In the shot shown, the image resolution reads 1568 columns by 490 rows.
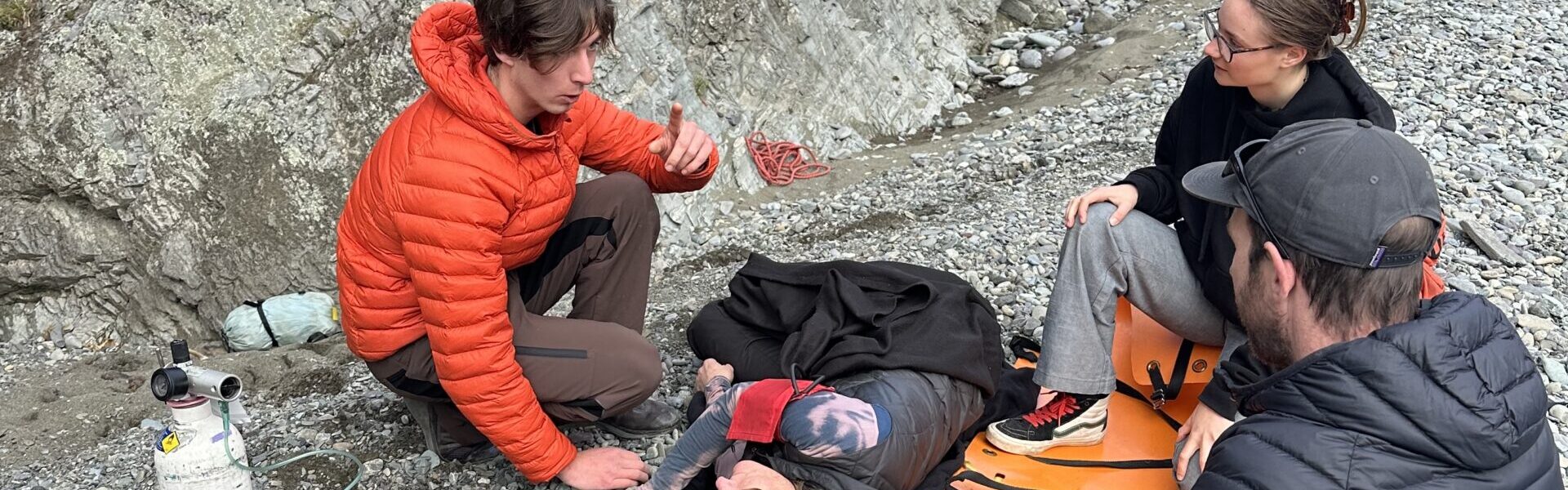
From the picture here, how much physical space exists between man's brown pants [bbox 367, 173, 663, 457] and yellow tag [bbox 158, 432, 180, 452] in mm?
680

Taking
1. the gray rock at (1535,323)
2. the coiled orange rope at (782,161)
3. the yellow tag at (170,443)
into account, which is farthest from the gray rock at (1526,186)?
the yellow tag at (170,443)

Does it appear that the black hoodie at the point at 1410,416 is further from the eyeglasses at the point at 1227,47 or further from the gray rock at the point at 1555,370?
the gray rock at the point at 1555,370

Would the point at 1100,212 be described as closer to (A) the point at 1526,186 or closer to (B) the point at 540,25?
(B) the point at 540,25

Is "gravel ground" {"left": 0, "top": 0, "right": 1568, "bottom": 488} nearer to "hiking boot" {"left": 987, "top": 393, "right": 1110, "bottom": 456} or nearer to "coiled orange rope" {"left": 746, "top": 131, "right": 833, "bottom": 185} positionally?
"coiled orange rope" {"left": 746, "top": 131, "right": 833, "bottom": 185}

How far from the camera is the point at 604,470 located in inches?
149

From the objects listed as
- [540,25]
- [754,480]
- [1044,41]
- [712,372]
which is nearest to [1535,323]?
[712,372]

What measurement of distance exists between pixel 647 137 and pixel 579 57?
0.94 meters

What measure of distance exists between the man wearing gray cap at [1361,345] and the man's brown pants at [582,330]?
80.3 inches

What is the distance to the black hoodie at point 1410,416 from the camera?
230 cm

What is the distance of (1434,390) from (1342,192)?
18.8 inches

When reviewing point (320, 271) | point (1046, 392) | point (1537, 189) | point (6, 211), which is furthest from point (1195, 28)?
point (6, 211)

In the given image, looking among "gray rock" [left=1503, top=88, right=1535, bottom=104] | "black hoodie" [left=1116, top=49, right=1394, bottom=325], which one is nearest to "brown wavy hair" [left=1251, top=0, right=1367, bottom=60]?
"black hoodie" [left=1116, top=49, right=1394, bottom=325]

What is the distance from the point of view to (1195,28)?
400 inches

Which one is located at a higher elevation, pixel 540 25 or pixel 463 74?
pixel 540 25
